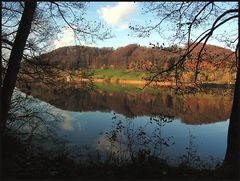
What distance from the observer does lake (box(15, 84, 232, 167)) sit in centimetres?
912

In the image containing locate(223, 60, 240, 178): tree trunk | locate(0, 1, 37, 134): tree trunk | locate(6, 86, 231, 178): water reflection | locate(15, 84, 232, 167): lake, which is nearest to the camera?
locate(223, 60, 240, 178): tree trunk

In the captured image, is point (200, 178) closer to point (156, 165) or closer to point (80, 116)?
point (156, 165)

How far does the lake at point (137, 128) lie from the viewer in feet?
29.9

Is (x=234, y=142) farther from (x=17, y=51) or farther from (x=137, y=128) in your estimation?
(x=137, y=128)

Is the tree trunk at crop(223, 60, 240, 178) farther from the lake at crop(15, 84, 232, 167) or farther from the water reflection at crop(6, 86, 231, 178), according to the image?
the lake at crop(15, 84, 232, 167)

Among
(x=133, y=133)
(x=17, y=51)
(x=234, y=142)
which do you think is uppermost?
(x=17, y=51)

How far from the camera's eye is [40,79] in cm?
894

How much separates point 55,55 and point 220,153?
8931mm

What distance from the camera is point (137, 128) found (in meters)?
13.2

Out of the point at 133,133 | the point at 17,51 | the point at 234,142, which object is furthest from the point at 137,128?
the point at 17,51

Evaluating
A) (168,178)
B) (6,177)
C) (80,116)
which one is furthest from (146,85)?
(80,116)

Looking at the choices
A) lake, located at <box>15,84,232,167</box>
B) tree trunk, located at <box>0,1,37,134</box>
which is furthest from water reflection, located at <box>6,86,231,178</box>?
tree trunk, located at <box>0,1,37,134</box>

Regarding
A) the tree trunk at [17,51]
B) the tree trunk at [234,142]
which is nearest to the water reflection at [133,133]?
the tree trunk at [234,142]

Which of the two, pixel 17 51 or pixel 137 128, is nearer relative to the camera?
pixel 17 51
